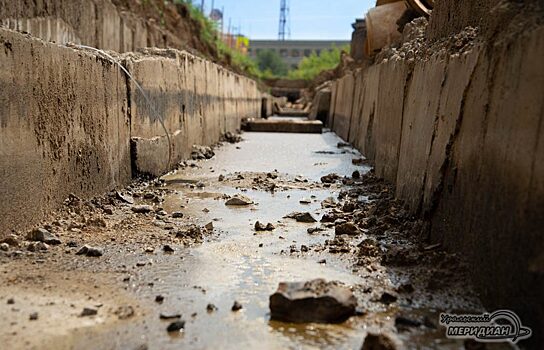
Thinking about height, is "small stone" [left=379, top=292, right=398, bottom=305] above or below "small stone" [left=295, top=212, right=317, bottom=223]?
above

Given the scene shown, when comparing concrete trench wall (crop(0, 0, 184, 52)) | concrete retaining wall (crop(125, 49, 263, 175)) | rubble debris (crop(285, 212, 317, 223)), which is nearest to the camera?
rubble debris (crop(285, 212, 317, 223))

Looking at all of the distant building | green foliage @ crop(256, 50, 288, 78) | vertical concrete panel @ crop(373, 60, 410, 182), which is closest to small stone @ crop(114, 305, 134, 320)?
vertical concrete panel @ crop(373, 60, 410, 182)

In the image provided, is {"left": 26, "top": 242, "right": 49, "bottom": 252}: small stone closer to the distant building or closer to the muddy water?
the muddy water

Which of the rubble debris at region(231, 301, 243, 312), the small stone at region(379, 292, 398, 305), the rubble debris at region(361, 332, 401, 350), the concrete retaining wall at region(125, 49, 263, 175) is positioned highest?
the concrete retaining wall at region(125, 49, 263, 175)

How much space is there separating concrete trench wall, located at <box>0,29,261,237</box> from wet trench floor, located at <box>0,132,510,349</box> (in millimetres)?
366

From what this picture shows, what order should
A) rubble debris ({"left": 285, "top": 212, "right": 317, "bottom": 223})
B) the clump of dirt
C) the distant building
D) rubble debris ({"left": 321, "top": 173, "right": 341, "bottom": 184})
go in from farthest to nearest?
the distant building, the clump of dirt, rubble debris ({"left": 321, "top": 173, "right": 341, "bottom": 184}), rubble debris ({"left": 285, "top": 212, "right": 317, "bottom": 223})

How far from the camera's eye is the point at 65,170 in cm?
390

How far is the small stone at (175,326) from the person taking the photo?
2260mm

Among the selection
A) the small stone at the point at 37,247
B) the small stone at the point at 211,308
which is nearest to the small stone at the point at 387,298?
the small stone at the point at 211,308

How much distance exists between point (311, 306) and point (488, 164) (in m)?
1.01

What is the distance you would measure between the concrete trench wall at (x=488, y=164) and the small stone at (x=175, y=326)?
125 centimetres

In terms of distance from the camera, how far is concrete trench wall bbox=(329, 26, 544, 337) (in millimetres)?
2143

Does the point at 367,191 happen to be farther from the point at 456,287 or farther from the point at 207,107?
the point at 207,107

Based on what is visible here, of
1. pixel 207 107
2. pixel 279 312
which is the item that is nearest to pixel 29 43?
pixel 279 312
